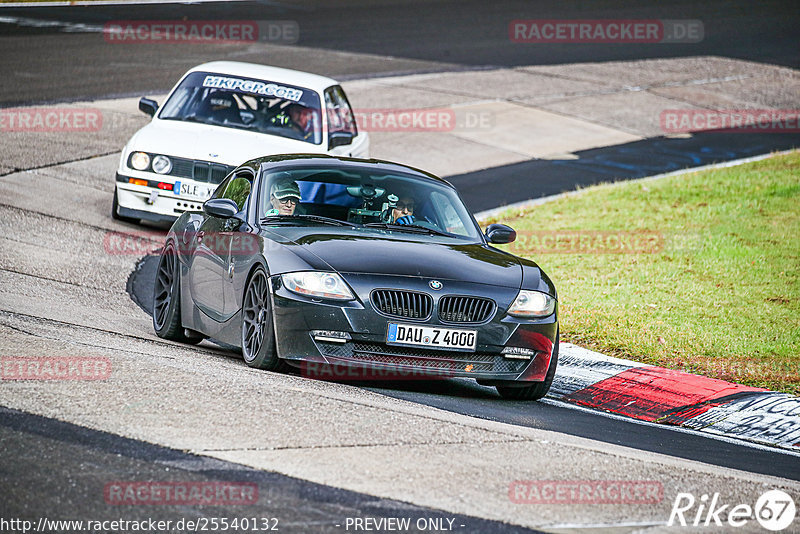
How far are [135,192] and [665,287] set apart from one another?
5.99 metres

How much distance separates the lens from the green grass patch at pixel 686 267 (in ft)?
33.8

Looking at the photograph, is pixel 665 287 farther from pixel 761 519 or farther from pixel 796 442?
pixel 761 519

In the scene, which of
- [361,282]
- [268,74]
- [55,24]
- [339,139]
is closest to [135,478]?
[361,282]

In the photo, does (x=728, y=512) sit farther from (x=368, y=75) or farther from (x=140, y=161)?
(x=368, y=75)

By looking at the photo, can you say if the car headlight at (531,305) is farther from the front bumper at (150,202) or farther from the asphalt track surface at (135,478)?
the front bumper at (150,202)

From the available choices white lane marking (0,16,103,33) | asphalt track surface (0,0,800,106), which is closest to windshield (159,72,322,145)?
asphalt track surface (0,0,800,106)

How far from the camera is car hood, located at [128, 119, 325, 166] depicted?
13.9 m

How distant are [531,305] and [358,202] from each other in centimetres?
161

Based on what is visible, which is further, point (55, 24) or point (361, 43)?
point (361, 43)

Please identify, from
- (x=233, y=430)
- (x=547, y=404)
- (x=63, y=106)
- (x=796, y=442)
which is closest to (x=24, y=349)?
(x=233, y=430)

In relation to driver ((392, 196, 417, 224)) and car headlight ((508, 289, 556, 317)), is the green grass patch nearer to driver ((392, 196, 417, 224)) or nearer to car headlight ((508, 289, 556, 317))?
car headlight ((508, 289, 556, 317))

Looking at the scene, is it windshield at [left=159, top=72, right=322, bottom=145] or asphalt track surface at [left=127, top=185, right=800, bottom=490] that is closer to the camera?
asphalt track surface at [left=127, top=185, right=800, bottom=490]

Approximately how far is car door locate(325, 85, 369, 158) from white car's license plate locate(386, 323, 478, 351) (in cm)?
713

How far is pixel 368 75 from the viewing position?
25906 mm
